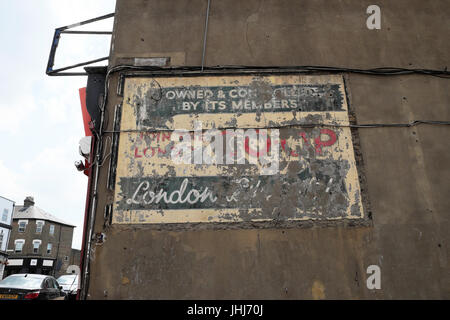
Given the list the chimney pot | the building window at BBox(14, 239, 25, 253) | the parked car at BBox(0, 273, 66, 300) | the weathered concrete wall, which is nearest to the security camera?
the weathered concrete wall

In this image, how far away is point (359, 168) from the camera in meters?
4.78

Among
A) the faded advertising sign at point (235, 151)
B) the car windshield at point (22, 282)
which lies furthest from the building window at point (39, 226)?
the faded advertising sign at point (235, 151)

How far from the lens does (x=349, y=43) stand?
5539 millimetres

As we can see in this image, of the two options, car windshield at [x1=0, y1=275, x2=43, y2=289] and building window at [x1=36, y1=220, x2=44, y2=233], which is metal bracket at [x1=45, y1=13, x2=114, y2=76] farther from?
building window at [x1=36, y1=220, x2=44, y2=233]

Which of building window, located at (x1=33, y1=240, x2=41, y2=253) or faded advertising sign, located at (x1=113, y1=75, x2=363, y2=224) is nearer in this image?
faded advertising sign, located at (x1=113, y1=75, x2=363, y2=224)

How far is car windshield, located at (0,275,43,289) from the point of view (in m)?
9.30

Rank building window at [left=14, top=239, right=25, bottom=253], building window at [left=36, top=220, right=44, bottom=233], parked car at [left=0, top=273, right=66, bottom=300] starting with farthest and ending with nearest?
building window at [left=36, top=220, right=44, bottom=233] → building window at [left=14, top=239, right=25, bottom=253] → parked car at [left=0, top=273, right=66, bottom=300]

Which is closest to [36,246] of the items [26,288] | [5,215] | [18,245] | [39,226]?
[18,245]

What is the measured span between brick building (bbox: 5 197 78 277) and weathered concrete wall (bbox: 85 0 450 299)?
3721cm

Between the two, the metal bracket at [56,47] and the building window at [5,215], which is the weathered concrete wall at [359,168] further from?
the building window at [5,215]

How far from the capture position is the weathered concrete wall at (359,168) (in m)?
4.31
